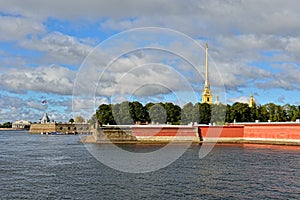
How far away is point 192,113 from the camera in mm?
107562

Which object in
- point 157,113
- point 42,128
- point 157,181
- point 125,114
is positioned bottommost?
point 157,181

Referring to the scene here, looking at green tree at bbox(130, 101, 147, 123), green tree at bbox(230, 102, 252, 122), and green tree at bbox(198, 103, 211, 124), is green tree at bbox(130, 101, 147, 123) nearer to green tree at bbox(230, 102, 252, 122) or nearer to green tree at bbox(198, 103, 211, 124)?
green tree at bbox(198, 103, 211, 124)

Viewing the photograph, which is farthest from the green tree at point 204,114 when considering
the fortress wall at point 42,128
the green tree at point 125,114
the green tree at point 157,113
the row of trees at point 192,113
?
the fortress wall at point 42,128

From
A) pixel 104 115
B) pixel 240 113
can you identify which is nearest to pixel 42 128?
pixel 104 115

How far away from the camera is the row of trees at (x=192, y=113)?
354 feet

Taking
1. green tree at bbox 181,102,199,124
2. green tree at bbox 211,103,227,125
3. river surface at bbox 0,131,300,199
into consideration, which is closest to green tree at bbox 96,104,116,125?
green tree at bbox 181,102,199,124

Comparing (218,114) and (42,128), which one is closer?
(218,114)

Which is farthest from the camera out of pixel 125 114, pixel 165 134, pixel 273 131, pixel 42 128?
pixel 42 128

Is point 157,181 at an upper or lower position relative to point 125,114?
lower

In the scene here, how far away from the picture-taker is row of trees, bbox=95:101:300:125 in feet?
354

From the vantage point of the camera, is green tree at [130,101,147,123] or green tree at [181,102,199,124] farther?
green tree at [130,101,147,123]

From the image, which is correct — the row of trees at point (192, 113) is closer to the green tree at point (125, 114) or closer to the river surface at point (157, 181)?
the green tree at point (125, 114)

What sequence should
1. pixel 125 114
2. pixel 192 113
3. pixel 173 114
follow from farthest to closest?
pixel 125 114
pixel 173 114
pixel 192 113

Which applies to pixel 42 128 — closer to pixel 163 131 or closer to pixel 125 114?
pixel 125 114
